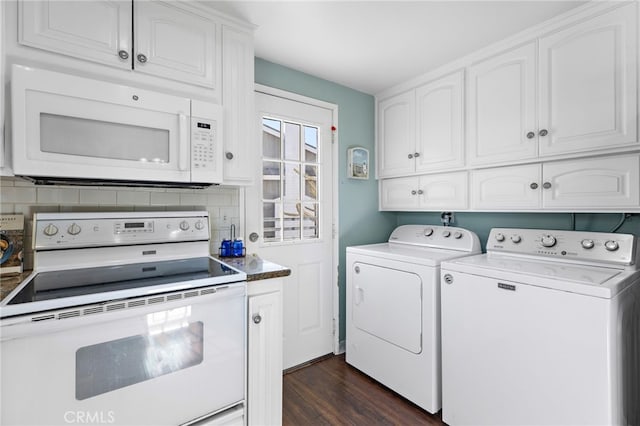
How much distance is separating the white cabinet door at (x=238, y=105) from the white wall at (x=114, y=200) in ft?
0.99

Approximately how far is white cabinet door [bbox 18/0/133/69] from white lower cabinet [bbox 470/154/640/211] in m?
2.19

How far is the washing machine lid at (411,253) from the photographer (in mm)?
1911

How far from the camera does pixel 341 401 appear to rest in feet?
6.59

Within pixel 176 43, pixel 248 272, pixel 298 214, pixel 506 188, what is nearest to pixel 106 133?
pixel 176 43

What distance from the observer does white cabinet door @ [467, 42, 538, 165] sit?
6.05 ft

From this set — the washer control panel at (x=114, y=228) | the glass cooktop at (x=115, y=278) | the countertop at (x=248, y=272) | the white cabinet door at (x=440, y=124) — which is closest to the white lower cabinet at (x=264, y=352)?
A: the countertop at (x=248, y=272)

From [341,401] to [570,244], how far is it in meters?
1.66

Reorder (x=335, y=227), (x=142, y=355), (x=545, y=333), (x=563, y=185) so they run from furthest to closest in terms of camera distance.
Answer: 1. (x=335, y=227)
2. (x=563, y=185)
3. (x=545, y=333)
4. (x=142, y=355)

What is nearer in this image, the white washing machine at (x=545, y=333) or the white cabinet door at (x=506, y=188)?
the white washing machine at (x=545, y=333)

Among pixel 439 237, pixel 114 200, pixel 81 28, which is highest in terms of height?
pixel 81 28

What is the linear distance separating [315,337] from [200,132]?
180 centimetres

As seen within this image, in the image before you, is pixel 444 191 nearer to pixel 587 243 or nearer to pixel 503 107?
pixel 503 107

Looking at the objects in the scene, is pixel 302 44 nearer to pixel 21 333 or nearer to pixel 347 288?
pixel 347 288

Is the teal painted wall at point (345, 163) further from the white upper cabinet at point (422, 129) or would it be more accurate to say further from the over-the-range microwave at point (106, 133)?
the over-the-range microwave at point (106, 133)
